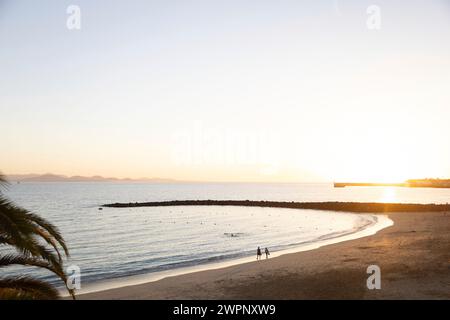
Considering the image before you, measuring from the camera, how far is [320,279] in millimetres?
23656

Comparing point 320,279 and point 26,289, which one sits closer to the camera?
point 26,289

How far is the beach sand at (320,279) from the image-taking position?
20.1 metres

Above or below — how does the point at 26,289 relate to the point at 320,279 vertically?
above

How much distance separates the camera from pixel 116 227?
228 ft

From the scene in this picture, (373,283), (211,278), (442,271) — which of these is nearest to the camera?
(373,283)

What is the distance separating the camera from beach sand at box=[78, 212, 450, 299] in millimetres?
20094

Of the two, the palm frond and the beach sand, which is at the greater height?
the palm frond

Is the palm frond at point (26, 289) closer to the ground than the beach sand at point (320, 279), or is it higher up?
higher up

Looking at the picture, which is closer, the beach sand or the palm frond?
the palm frond

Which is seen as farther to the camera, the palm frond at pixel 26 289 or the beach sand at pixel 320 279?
the beach sand at pixel 320 279
